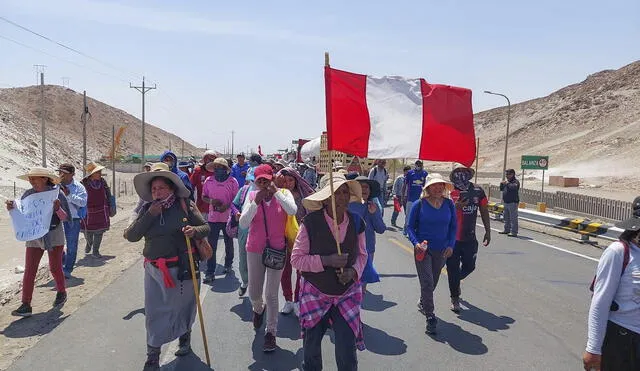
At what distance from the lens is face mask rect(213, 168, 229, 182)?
786 cm

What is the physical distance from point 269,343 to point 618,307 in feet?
10.1

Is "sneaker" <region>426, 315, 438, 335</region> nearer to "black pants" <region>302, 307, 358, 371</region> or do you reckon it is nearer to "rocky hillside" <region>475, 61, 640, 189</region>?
"black pants" <region>302, 307, 358, 371</region>

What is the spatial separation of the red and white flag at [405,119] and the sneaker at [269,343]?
192cm

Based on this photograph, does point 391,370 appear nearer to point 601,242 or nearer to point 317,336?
point 317,336

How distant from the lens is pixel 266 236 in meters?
5.40

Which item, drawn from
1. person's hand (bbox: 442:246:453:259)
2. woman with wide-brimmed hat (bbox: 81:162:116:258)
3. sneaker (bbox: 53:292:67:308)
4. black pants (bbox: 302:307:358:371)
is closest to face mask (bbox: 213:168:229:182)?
sneaker (bbox: 53:292:67:308)

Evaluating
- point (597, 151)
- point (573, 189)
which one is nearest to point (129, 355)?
point (573, 189)

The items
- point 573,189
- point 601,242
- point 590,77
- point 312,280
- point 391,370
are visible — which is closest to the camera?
point 312,280

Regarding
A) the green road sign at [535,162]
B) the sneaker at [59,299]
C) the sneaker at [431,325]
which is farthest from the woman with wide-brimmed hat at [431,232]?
the green road sign at [535,162]

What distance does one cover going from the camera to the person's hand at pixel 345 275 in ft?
12.4

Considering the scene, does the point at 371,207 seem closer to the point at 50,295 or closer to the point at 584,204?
the point at 50,295

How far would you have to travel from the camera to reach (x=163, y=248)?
454cm

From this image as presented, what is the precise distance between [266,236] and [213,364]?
131 cm

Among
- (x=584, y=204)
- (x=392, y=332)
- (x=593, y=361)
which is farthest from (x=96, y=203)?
(x=584, y=204)
